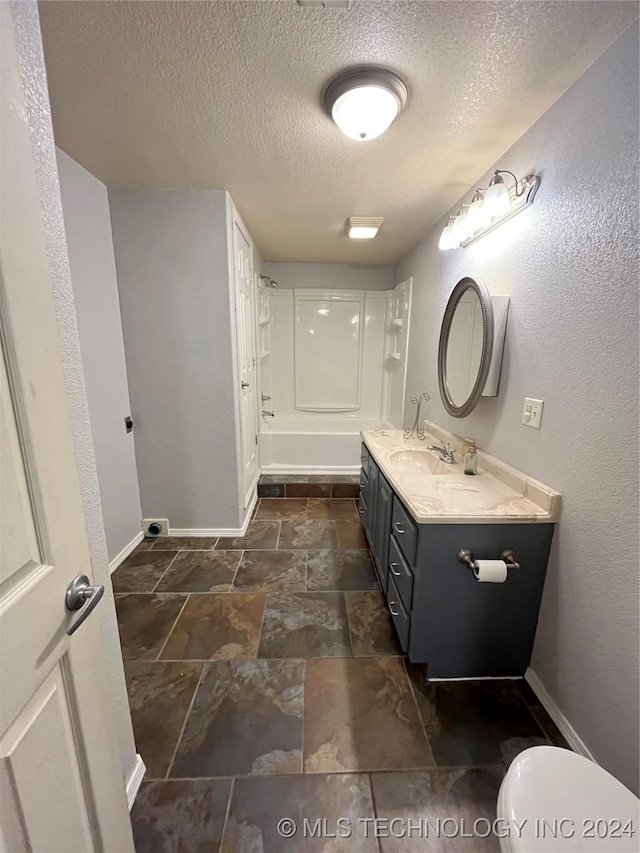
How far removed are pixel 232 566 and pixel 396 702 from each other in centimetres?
131

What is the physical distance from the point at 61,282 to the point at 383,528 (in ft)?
5.68

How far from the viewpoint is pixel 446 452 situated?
209 centimetres

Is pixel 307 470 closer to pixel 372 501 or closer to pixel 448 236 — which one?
pixel 372 501

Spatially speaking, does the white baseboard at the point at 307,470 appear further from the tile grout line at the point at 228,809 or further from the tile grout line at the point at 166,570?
the tile grout line at the point at 228,809

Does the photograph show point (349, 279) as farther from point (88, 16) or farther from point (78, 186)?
point (88, 16)

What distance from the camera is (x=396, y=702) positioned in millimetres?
1397

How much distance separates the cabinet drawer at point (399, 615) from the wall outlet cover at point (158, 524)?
179cm

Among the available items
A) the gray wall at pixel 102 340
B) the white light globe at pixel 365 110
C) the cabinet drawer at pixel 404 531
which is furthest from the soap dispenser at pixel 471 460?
the gray wall at pixel 102 340

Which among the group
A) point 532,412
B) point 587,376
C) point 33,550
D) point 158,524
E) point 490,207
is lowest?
point 158,524

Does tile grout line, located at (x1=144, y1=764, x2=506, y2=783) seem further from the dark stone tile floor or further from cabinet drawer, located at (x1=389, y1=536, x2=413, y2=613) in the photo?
cabinet drawer, located at (x1=389, y1=536, x2=413, y2=613)

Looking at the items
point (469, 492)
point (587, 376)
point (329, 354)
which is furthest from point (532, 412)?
point (329, 354)

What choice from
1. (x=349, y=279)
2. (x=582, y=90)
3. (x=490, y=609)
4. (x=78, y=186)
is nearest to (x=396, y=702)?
(x=490, y=609)

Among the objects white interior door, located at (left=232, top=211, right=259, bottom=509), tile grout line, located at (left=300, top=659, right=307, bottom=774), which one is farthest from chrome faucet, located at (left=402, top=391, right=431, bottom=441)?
tile grout line, located at (left=300, top=659, right=307, bottom=774)

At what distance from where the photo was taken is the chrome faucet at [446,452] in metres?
2.02
